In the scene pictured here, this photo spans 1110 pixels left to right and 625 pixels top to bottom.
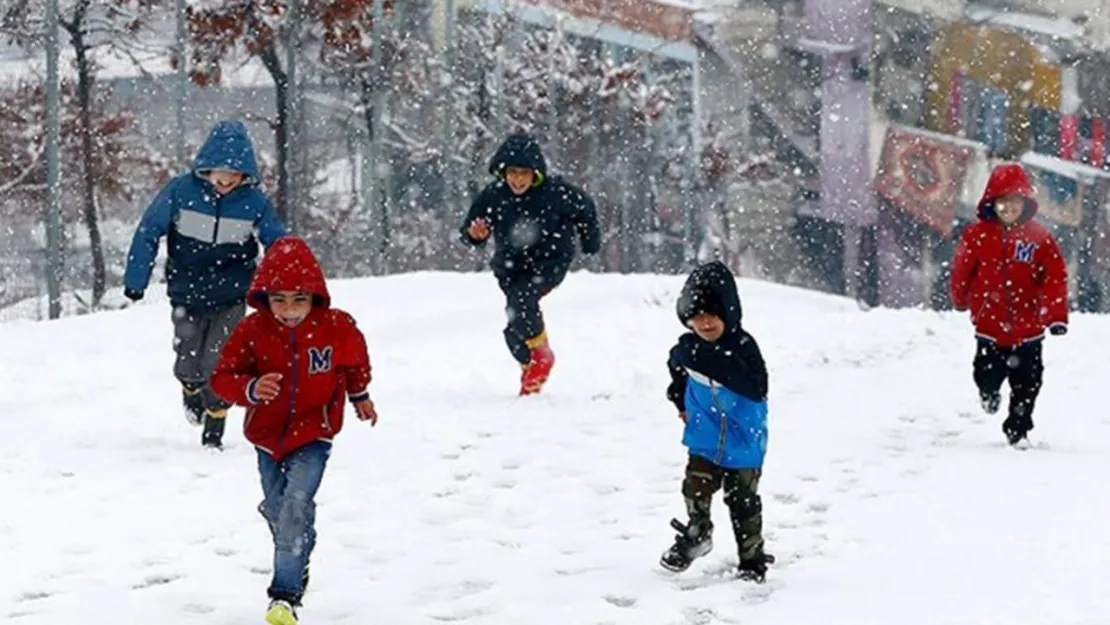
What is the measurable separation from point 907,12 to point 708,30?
652 cm

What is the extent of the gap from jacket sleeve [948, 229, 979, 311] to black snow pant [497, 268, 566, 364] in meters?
2.63

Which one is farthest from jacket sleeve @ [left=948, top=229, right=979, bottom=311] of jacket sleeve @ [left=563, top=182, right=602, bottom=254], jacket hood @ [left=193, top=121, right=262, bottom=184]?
jacket hood @ [left=193, top=121, right=262, bottom=184]

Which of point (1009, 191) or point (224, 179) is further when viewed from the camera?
point (1009, 191)

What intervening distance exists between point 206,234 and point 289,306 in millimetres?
3131

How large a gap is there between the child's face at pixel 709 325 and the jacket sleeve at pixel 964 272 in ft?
11.5

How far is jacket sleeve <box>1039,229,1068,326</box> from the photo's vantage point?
28.5ft

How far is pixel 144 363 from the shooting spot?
41.8 feet

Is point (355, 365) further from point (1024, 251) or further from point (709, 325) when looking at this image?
point (1024, 251)

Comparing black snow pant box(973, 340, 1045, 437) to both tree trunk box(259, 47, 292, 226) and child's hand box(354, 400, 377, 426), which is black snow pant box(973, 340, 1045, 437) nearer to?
child's hand box(354, 400, 377, 426)

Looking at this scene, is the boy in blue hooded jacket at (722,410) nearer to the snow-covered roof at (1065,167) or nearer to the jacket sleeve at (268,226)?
the jacket sleeve at (268,226)

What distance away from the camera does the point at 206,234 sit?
330 inches

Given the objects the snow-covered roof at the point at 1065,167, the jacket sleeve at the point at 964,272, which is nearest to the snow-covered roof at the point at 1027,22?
the snow-covered roof at the point at 1065,167

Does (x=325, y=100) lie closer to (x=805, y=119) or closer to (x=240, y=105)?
(x=240, y=105)

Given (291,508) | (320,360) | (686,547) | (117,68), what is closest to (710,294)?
(686,547)
